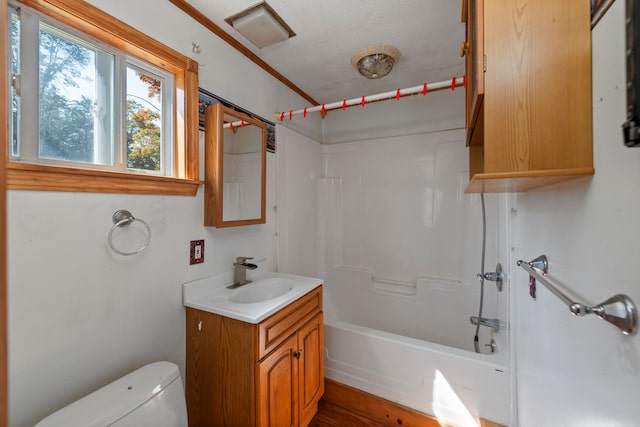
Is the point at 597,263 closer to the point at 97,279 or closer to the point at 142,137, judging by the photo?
the point at 97,279

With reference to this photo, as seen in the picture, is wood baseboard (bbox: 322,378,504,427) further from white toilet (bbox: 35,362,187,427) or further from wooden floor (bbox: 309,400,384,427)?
white toilet (bbox: 35,362,187,427)

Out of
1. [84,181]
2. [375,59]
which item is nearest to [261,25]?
[375,59]

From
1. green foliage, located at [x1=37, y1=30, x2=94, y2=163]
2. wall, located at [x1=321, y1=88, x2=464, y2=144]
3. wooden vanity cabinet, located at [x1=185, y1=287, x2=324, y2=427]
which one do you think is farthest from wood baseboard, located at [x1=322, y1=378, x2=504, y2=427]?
wall, located at [x1=321, y1=88, x2=464, y2=144]

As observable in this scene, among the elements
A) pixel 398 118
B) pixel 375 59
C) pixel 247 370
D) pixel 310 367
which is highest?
pixel 375 59

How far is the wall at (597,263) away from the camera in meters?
0.54

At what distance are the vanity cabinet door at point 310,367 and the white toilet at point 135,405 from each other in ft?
2.11

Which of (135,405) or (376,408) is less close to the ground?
(135,405)

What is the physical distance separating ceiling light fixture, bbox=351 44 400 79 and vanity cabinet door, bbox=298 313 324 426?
1.79m

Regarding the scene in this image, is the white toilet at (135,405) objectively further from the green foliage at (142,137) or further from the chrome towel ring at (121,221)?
the green foliage at (142,137)

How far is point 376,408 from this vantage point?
1.66m

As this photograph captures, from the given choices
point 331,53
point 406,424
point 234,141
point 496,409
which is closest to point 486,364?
point 496,409

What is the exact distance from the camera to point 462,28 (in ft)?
5.05

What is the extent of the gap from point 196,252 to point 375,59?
175 cm

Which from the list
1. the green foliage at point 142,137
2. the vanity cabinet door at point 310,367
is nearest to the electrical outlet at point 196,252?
the green foliage at point 142,137
